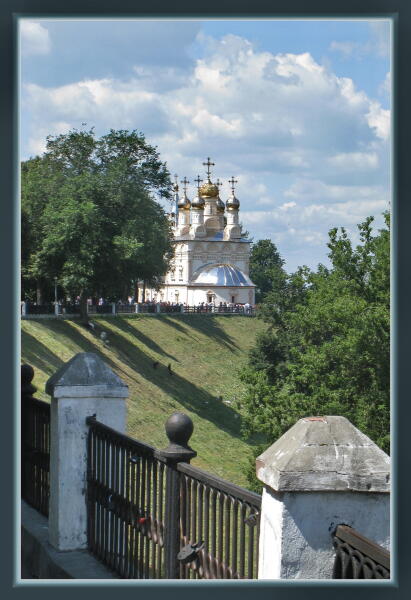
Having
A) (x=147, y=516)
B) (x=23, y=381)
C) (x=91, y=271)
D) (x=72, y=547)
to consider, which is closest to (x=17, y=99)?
(x=147, y=516)

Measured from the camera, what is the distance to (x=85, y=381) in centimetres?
488

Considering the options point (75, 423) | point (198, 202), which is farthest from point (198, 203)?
Answer: point (75, 423)

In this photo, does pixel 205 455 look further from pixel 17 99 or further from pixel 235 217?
pixel 235 217

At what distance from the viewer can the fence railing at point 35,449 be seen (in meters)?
5.51

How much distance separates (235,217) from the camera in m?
60.2

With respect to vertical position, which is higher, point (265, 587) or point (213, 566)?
point (265, 587)

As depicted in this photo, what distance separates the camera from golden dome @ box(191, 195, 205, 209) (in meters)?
58.7

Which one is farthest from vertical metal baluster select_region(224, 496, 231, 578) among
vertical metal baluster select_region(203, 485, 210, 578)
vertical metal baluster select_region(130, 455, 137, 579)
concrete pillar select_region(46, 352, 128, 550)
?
concrete pillar select_region(46, 352, 128, 550)

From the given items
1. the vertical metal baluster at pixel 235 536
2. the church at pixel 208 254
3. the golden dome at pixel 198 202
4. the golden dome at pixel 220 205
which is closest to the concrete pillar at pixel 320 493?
the vertical metal baluster at pixel 235 536

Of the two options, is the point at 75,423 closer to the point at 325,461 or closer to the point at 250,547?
the point at 250,547

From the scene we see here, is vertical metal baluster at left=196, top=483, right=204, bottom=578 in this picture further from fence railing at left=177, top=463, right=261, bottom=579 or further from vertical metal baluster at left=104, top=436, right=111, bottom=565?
vertical metal baluster at left=104, top=436, right=111, bottom=565

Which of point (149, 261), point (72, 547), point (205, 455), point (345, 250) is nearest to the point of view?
point (72, 547)
